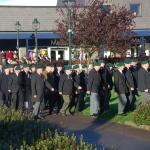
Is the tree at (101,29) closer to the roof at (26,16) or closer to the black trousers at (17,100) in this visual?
the roof at (26,16)

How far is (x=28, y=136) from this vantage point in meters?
10.7

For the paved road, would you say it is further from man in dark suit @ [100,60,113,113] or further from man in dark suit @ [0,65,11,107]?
man in dark suit @ [0,65,11,107]

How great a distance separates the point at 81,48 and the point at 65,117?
73.3 feet

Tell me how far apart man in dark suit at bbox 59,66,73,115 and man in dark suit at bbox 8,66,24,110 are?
142cm

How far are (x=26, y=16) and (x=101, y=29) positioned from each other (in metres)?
22.1

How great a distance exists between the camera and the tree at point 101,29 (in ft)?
134

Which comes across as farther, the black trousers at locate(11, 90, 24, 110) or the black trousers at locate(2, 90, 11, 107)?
the black trousers at locate(2, 90, 11, 107)

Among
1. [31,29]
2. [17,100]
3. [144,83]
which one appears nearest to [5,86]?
[17,100]

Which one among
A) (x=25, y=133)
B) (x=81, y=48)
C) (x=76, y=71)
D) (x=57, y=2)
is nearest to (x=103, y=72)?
(x=76, y=71)

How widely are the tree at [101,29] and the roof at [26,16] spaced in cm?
1774

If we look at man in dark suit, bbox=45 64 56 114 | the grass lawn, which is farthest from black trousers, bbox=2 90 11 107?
the grass lawn

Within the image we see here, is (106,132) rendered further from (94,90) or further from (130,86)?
(130,86)

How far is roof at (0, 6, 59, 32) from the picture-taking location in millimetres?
61000

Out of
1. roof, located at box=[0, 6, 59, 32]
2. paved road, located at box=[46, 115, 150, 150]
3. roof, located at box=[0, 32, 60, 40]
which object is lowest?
paved road, located at box=[46, 115, 150, 150]
